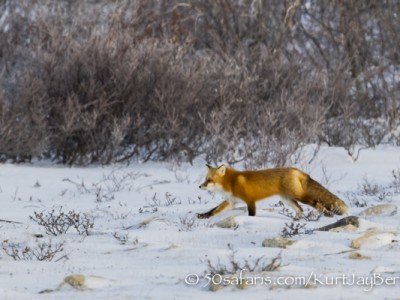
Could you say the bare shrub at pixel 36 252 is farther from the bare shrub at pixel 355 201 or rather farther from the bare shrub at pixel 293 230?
the bare shrub at pixel 355 201

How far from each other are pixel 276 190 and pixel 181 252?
2.39 metres

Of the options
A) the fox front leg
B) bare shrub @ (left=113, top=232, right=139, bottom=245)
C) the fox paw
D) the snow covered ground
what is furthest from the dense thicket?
bare shrub @ (left=113, top=232, right=139, bottom=245)

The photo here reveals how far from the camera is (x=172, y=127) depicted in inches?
649

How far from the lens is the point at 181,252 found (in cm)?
645

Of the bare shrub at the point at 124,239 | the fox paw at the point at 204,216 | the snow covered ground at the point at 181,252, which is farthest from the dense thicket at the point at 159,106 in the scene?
the bare shrub at the point at 124,239

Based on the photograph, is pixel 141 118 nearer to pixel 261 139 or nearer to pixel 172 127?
pixel 172 127

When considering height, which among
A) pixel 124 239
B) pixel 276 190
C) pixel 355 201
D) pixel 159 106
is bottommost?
pixel 355 201

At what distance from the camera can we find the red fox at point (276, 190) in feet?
28.2

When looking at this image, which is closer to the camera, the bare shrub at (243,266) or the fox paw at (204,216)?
the bare shrub at (243,266)

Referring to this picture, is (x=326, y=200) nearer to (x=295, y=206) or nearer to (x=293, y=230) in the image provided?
(x=295, y=206)

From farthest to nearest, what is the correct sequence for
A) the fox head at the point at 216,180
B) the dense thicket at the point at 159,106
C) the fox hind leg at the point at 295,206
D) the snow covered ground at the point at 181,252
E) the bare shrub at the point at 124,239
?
the dense thicket at the point at 159,106 → the fox head at the point at 216,180 → the fox hind leg at the point at 295,206 → the bare shrub at the point at 124,239 → the snow covered ground at the point at 181,252

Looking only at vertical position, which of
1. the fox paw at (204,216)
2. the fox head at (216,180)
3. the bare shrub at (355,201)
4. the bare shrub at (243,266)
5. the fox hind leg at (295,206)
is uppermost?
the fox head at (216,180)

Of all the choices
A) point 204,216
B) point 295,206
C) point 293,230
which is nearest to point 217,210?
point 204,216

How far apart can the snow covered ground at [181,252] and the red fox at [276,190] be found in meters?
0.20
